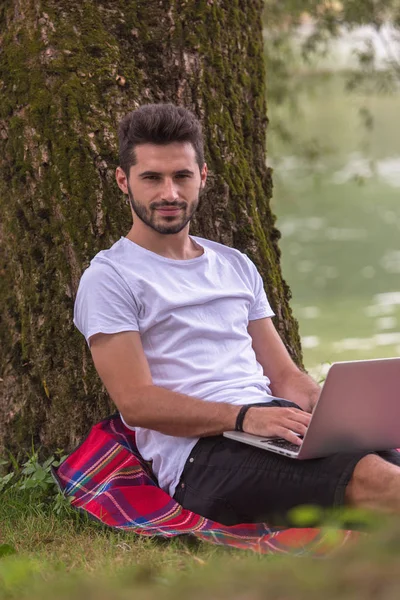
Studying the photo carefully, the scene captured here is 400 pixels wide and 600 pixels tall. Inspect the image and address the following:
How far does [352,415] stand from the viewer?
3.17 m

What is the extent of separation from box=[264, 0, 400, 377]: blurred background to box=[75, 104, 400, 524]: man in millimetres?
2928

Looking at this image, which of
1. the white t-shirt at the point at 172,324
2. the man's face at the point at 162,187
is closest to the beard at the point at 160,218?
the man's face at the point at 162,187

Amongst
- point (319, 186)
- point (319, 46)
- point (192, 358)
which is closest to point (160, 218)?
point (192, 358)

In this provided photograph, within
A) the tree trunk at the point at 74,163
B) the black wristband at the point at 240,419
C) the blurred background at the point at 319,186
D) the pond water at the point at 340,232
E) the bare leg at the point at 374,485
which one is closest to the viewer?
the bare leg at the point at 374,485

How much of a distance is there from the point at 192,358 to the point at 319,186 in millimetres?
11056

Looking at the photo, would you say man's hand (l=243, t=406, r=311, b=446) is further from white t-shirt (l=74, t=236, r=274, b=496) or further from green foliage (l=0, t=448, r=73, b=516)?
green foliage (l=0, t=448, r=73, b=516)

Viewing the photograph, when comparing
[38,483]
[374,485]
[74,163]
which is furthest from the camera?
[74,163]

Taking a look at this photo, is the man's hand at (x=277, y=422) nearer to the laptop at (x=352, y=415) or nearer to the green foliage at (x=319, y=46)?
the laptop at (x=352, y=415)

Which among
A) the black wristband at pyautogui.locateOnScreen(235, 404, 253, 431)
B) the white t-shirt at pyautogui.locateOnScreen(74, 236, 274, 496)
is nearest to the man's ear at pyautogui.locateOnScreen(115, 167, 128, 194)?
the white t-shirt at pyautogui.locateOnScreen(74, 236, 274, 496)

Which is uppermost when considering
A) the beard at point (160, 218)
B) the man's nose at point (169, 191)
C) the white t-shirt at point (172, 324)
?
the man's nose at point (169, 191)

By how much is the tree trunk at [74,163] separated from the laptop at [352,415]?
1254mm

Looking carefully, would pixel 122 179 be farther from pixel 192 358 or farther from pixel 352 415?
pixel 352 415

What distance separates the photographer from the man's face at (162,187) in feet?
11.9

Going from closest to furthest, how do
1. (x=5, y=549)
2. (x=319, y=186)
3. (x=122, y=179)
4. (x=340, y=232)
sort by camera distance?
(x=5, y=549), (x=122, y=179), (x=319, y=186), (x=340, y=232)
